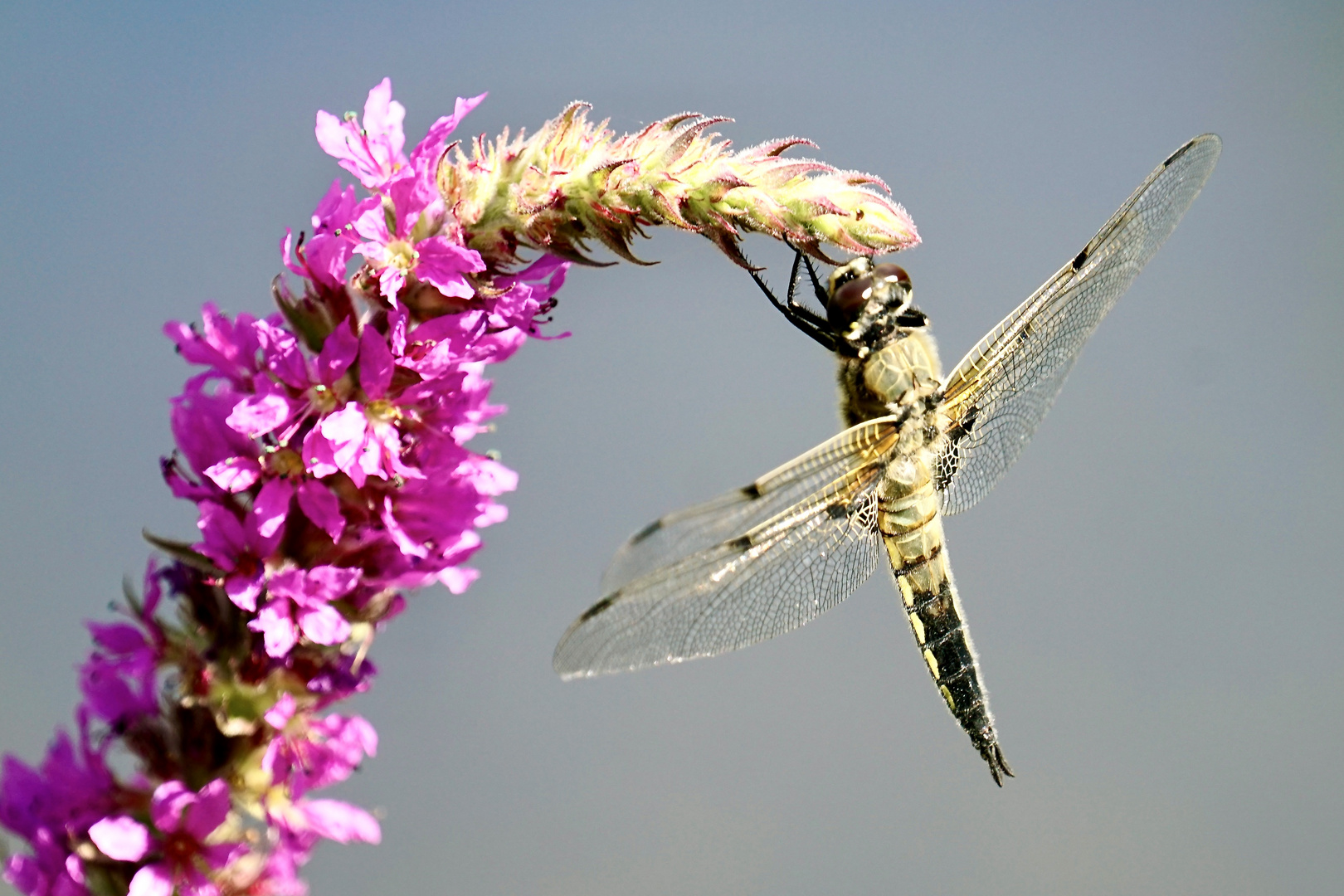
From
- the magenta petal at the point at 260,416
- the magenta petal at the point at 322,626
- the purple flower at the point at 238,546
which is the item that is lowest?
the magenta petal at the point at 322,626

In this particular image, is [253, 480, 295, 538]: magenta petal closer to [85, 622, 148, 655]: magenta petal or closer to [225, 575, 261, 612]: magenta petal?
[225, 575, 261, 612]: magenta petal

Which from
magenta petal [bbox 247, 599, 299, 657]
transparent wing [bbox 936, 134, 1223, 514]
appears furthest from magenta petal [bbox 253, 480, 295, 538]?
transparent wing [bbox 936, 134, 1223, 514]

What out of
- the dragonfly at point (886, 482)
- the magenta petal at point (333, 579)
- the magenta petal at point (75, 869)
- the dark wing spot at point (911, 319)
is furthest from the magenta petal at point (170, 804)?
the dark wing spot at point (911, 319)

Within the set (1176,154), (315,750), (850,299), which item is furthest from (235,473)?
(1176,154)

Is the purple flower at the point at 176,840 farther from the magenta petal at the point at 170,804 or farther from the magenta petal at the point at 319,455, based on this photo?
the magenta petal at the point at 319,455

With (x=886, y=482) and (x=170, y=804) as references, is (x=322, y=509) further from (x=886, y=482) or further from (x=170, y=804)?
(x=886, y=482)

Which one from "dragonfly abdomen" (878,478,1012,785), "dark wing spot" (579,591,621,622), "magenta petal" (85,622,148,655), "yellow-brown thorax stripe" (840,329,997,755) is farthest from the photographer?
"dragonfly abdomen" (878,478,1012,785)

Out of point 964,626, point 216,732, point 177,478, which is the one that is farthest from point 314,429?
point 964,626
